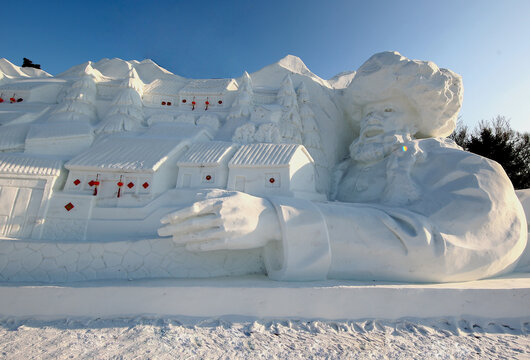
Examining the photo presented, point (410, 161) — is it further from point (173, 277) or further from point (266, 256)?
point (173, 277)

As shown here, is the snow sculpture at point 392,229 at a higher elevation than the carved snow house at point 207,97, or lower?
lower

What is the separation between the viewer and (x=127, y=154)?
4.34 meters

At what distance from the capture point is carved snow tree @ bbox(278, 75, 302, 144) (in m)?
5.35

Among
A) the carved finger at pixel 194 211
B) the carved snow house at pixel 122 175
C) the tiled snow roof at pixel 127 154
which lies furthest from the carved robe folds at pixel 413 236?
the tiled snow roof at pixel 127 154

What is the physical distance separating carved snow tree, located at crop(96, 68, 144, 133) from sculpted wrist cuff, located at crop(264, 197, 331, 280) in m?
3.92

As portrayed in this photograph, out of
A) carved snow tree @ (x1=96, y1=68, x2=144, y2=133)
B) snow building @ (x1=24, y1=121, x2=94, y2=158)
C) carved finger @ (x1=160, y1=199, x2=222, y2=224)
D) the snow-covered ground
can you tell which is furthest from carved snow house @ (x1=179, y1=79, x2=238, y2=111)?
the snow-covered ground

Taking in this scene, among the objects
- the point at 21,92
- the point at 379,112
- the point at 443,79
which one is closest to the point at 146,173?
the point at 379,112

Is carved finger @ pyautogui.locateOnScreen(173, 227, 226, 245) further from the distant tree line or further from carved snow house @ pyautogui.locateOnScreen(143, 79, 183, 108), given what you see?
the distant tree line

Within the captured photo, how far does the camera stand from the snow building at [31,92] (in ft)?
19.6

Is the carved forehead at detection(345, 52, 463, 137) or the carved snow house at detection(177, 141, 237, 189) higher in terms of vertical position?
the carved forehead at detection(345, 52, 463, 137)

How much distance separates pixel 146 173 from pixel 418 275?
3623mm

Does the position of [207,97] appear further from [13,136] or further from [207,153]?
[13,136]

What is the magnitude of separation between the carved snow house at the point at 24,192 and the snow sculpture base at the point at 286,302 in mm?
1756

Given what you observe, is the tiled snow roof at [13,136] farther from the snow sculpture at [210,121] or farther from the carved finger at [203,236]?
the carved finger at [203,236]
